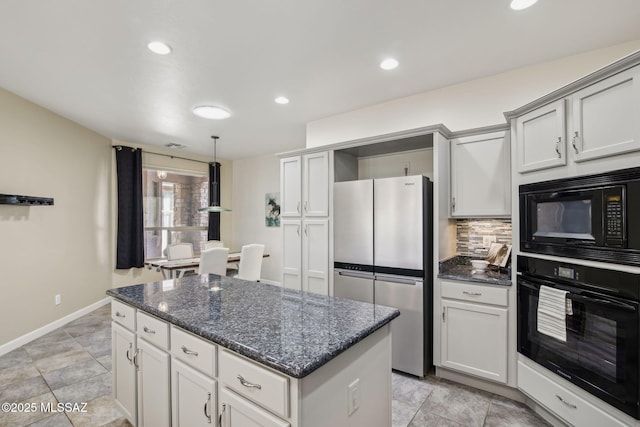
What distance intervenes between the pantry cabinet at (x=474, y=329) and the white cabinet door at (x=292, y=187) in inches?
70.7

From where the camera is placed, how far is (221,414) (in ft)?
4.14

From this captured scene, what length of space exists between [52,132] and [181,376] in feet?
12.8

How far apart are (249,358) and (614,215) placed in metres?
1.98

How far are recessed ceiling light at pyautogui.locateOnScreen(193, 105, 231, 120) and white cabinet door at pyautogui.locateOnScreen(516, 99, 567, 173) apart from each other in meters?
3.08

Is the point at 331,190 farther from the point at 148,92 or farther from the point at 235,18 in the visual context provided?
the point at 148,92

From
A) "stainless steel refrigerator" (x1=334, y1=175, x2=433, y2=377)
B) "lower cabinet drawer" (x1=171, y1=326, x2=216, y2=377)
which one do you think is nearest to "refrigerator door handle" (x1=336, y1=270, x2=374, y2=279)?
"stainless steel refrigerator" (x1=334, y1=175, x2=433, y2=377)

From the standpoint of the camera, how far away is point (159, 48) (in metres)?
2.31

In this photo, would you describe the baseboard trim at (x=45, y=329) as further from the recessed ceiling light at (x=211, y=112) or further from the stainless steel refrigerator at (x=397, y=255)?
the stainless steel refrigerator at (x=397, y=255)

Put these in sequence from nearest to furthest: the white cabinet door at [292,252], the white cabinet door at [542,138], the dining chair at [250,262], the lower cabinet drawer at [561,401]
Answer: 1. the lower cabinet drawer at [561,401]
2. the white cabinet door at [542,138]
3. the white cabinet door at [292,252]
4. the dining chair at [250,262]

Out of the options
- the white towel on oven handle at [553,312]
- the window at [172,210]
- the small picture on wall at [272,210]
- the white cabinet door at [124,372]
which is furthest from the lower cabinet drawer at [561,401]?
the window at [172,210]

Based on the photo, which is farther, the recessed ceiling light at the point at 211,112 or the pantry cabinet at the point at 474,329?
the recessed ceiling light at the point at 211,112

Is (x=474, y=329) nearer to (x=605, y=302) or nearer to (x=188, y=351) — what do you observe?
(x=605, y=302)

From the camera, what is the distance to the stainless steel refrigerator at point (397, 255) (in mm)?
2613

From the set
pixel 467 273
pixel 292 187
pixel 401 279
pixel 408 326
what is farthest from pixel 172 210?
pixel 467 273
